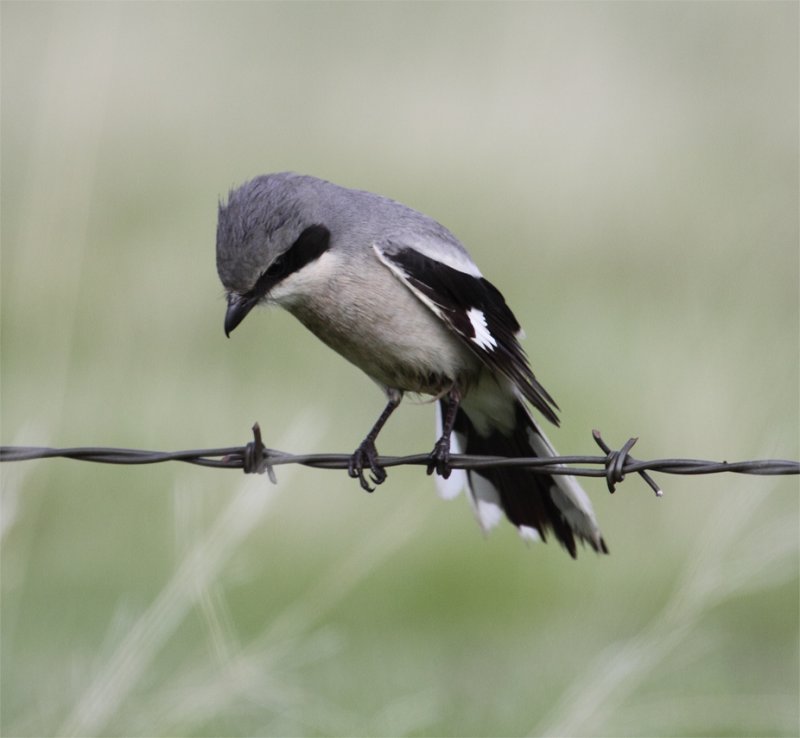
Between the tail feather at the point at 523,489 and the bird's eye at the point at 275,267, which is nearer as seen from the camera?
the bird's eye at the point at 275,267

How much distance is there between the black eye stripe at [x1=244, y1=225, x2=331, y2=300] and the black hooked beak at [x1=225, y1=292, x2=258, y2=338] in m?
0.01

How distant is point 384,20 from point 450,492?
25.2 ft

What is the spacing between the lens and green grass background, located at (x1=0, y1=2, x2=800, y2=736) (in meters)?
4.32

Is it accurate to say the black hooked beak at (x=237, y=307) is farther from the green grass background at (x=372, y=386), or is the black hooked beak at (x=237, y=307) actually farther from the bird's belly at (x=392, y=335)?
the green grass background at (x=372, y=386)

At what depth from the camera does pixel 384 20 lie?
1141cm

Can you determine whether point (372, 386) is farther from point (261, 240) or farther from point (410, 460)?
point (410, 460)

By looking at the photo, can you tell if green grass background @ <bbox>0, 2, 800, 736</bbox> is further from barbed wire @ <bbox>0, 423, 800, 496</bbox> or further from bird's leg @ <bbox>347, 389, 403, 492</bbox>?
barbed wire @ <bbox>0, 423, 800, 496</bbox>

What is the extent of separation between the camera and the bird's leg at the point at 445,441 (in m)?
3.82

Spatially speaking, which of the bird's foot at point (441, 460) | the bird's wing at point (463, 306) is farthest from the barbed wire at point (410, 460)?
the bird's wing at point (463, 306)

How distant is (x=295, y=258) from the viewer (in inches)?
163

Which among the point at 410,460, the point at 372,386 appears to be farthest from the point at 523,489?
the point at 372,386

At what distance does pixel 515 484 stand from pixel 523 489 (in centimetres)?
5

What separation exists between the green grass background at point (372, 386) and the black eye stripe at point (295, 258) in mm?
583

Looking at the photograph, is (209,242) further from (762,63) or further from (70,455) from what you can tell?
(70,455)
